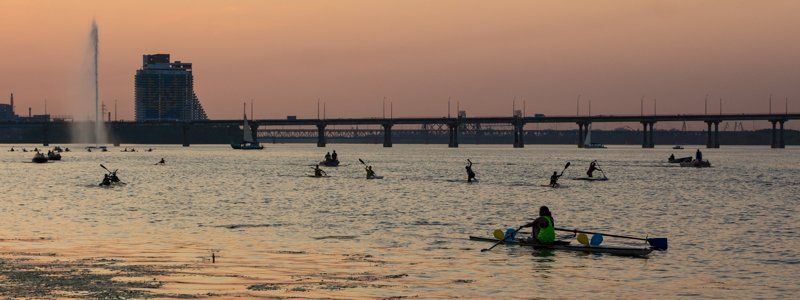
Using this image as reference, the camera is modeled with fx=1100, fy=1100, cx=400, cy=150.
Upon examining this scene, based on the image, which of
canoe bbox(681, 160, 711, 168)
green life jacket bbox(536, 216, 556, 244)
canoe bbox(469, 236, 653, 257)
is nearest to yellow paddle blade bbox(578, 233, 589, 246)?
canoe bbox(469, 236, 653, 257)

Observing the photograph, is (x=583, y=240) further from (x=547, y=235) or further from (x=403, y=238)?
(x=403, y=238)

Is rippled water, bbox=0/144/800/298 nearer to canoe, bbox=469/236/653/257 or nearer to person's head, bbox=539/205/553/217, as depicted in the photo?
canoe, bbox=469/236/653/257

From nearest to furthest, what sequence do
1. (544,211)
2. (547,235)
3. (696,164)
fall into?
1. (544,211)
2. (547,235)
3. (696,164)

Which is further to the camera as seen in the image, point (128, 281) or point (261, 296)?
point (128, 281)

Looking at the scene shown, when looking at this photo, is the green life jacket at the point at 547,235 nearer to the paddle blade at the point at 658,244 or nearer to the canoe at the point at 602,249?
the canoe at the point at 602,249

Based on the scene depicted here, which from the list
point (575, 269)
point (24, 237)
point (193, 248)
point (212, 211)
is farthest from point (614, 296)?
point (212, 211)

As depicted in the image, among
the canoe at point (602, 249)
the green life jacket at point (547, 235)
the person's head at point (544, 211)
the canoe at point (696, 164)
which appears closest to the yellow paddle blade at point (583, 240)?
the canoe at point (602, 249)

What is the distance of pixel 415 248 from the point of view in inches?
1583

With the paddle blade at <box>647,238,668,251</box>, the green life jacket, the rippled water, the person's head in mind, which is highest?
the person's head

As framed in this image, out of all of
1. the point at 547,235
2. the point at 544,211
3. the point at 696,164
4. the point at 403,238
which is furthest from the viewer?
the point at 696,164

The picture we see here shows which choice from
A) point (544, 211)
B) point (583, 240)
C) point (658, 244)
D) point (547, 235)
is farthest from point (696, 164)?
point (544, 211)

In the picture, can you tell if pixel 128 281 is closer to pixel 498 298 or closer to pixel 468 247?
pixel 498 298

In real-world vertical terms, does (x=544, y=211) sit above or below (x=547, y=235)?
above

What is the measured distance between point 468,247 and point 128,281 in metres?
14.5
